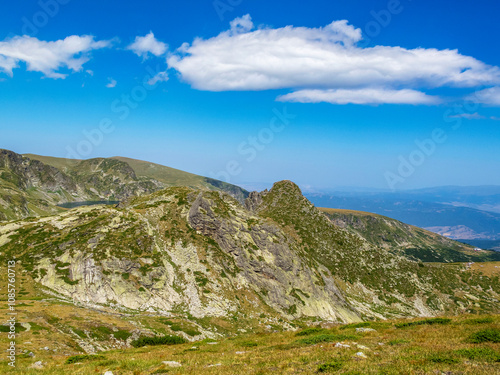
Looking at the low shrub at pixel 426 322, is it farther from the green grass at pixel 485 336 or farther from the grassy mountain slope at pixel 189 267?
the grassy mountain slope at pixel 189 267

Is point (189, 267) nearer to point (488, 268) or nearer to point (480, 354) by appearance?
point (480, 354)

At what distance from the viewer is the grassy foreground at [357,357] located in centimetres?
1591

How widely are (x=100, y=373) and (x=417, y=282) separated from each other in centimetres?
13673

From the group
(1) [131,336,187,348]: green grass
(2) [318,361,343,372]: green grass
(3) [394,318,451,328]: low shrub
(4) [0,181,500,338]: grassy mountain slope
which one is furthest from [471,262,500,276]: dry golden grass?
(2) [318,361,343,372]: green grass

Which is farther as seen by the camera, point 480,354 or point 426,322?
point 426,322

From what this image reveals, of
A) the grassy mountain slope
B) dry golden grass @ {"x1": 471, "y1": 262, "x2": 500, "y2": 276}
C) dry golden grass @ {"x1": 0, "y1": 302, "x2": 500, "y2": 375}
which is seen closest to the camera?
dry golden grass @ {"x1": 0, "y1": 302, "x2": 500, "y2": 375}

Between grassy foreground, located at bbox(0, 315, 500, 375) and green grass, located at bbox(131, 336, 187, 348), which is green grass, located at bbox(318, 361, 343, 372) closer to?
grassy foreground, located at bbox(0, 315, 500, 375)

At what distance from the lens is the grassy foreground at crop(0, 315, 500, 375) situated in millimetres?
15914

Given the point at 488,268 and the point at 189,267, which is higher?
the point at 189,267

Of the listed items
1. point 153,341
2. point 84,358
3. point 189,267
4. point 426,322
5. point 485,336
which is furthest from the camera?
point 189,267

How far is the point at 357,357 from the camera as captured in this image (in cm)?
1861

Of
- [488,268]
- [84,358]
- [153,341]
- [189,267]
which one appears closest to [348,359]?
[84,358]

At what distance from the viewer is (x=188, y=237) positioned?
74.6 metres

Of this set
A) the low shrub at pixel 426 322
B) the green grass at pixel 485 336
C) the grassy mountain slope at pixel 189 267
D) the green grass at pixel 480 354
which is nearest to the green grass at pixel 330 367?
the green grass at pixel 480 354
